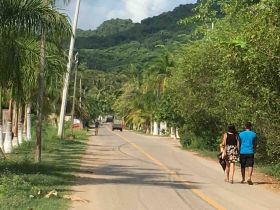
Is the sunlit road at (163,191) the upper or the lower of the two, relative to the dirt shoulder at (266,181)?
upper

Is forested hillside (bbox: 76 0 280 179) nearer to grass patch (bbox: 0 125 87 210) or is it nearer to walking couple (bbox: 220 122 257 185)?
walking couple (bbox: 220 122 257 185)

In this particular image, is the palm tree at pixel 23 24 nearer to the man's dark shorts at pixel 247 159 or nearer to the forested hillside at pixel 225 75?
the forested hillside at pixel 225 75

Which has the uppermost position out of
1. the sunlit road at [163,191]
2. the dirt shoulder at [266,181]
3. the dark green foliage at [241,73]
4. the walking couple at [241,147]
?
the dark green foliage at [241,73]

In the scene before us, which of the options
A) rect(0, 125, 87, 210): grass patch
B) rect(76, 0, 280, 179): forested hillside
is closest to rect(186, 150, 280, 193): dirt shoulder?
rect(76, 0, 280, 179): forested hillside

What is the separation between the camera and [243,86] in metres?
18.9

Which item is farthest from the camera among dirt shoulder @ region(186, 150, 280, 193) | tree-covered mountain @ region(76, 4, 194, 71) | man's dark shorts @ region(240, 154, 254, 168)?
tree-covered mountain @ region(76, 4, 194, 71)

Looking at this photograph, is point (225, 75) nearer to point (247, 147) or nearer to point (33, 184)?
point (247, 147)

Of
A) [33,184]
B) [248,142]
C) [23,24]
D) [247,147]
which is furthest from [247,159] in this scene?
[23,24]

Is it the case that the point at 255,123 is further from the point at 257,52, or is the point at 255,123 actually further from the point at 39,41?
the point at 39,41

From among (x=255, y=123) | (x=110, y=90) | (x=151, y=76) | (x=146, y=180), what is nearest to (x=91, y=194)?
(x=146, y=180)

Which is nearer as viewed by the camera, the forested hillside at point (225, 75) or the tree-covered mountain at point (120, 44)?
the forested hillside at point (225, 75)

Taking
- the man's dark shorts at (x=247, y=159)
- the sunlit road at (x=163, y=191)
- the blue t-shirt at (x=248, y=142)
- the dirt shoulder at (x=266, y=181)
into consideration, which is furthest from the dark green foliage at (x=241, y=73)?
the sunlit road at (x=163, y=191)

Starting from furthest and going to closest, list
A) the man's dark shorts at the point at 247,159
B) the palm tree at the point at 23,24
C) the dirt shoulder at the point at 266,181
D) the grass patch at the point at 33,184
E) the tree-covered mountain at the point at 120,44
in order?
the tree-covered mountain at the point at 120,44 < the man's dark shorts at the point at 247,159 < the dirt shoulder at the point at 266,181 < the palm tree at the point at 23,24 < the grass patch at the point at 33,184

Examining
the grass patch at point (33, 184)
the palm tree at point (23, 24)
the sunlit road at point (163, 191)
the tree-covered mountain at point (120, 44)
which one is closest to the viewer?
the grass patch at point (33, 184)
